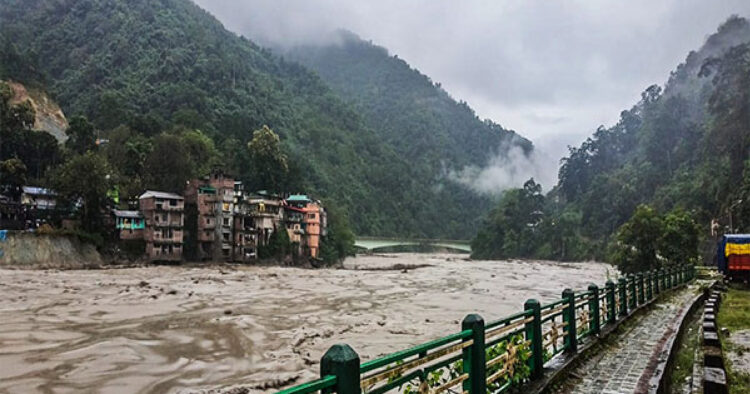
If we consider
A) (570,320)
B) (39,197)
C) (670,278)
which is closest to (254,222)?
(39,197)

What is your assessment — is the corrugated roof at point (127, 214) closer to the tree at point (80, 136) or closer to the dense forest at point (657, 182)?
the tree at point (80, 136)

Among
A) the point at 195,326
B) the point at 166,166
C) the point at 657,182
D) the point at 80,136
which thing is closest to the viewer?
the point at 195,326

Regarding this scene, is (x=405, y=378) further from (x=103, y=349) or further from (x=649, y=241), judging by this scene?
(x=649, y=241)

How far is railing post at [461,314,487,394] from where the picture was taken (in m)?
5.39

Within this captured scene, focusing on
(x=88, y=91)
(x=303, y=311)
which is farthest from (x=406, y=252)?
(x=303, y=311)

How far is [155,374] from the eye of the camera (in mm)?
12555

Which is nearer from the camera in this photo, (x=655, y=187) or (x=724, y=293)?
(x=724, y=293)

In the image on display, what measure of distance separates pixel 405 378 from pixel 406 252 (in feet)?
383

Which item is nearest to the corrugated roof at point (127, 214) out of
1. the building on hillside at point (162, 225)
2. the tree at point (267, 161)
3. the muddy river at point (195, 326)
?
the building on hillside at point (162, 225)

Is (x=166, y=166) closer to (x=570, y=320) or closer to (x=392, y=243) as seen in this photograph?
(x=392, y=243)

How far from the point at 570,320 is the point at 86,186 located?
4569 cm

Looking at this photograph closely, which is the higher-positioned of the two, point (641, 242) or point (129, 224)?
point (129, 224)

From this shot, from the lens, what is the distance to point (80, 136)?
2148 inches

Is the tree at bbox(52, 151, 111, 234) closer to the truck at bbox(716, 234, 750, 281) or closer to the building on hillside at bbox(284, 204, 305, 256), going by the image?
the building on hillside at bbox(284, 204, 305, 256)
